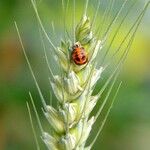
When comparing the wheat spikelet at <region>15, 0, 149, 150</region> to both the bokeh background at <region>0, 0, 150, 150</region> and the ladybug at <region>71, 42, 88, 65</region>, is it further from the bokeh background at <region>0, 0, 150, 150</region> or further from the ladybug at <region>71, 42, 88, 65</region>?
the bokeh background at <region>0, 0, 150, 150</region>

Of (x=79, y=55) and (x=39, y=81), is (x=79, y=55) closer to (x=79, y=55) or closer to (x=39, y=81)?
(x=79, y=55)

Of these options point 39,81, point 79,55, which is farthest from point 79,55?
point 39,81

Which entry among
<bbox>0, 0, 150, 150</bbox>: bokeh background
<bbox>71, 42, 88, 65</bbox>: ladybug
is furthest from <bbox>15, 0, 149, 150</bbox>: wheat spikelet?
<bbox>0, 0, 150, 150</bbox>: bokeh background

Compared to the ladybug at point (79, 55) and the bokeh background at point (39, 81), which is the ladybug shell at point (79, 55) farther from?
the bokeh background at point (39, 81)

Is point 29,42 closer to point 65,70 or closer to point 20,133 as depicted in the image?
point 20,133

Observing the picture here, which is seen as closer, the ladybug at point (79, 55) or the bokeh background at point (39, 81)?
the ladybug at point (79, 55)

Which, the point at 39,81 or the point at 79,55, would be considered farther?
the point at 39,81

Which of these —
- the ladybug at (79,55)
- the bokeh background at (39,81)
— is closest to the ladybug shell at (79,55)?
the ladybug at (79,55)
